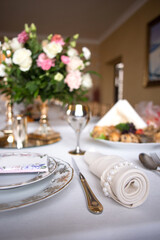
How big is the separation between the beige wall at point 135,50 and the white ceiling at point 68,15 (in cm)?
22

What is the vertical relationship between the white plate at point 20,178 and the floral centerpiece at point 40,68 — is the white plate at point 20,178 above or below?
below

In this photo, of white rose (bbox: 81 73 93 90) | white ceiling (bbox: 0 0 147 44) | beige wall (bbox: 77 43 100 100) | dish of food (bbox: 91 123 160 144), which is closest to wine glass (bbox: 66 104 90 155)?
dish of food (bbox: 91 123 160 144)

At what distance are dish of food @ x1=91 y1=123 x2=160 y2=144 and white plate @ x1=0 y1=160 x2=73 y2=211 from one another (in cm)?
38

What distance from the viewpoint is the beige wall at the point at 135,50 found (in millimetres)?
3961

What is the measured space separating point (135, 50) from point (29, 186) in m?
4.77

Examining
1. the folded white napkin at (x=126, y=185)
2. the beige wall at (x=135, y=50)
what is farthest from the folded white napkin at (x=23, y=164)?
the beige wall at (x=135, y=50)

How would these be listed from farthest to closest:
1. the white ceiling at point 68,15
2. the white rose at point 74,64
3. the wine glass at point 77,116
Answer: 1. the white ceiling at point 68,15
2. the white rose at point 74,64
3. the wine glass at point 77,116

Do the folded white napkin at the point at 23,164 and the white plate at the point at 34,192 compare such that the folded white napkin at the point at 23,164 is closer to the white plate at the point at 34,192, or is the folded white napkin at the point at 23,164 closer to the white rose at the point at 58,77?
the white plate at the point at 34,192

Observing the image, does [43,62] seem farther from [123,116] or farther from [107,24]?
[107,24]

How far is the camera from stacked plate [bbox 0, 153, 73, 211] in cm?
36

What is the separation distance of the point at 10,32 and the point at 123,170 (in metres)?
6.93

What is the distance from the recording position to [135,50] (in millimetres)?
4621

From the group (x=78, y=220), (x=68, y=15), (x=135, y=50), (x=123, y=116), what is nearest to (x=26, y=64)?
(x=123, y=116)

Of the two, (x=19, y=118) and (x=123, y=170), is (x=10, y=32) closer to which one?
(x=19, y=118)
